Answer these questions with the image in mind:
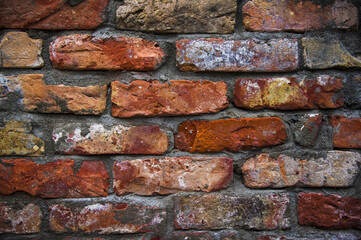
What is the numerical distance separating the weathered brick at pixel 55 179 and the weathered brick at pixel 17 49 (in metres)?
0.25

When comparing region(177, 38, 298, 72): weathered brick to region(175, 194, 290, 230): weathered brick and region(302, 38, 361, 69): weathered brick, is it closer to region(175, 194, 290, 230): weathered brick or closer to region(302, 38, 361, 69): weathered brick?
region(302, 38, 361, 69): weathered brick

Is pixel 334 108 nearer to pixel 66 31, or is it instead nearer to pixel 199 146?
pixel 199 146

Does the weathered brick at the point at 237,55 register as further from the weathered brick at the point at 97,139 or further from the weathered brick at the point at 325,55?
the weathered brick at the point at 97,139

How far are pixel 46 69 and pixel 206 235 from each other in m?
0.61

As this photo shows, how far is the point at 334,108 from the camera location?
658mm

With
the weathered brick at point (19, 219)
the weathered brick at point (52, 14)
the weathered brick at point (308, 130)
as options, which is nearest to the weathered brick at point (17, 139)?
the weathered brick at point (19, 219)

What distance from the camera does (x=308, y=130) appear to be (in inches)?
25.9

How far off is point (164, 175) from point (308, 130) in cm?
41

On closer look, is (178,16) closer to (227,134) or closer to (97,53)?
(97,53)

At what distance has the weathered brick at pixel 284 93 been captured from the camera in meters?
0.65

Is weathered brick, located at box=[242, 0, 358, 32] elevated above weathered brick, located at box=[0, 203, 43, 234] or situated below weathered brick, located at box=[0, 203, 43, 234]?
above

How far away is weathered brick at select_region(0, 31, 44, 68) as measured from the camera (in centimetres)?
63

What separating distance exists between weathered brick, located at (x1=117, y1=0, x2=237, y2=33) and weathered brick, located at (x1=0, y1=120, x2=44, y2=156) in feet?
1.21

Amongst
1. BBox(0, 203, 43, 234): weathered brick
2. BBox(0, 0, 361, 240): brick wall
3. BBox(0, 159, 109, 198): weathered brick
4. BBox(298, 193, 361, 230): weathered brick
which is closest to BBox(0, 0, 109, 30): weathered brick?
BBox(0, 0, 361, 240): brick wall
